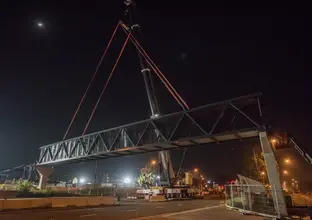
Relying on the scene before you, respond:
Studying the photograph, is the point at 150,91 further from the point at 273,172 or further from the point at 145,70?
the point at 273,172

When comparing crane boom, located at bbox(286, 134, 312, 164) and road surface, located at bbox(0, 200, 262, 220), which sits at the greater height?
crane boom, located at bbox(286, 134, 312, 164)

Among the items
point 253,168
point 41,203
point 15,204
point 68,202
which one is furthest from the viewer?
point 253,168

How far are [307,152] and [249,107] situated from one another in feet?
21.0

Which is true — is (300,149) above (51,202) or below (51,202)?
above

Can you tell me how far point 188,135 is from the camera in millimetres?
27016

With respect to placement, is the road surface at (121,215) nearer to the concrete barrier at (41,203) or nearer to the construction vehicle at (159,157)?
the concrete barrier at (41,203)

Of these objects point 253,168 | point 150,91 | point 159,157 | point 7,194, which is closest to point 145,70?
point 150,91

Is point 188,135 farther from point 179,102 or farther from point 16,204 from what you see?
point 16,204

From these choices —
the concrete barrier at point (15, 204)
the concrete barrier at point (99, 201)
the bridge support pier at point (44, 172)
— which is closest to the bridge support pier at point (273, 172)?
the concrete barrier at point (99, 201)

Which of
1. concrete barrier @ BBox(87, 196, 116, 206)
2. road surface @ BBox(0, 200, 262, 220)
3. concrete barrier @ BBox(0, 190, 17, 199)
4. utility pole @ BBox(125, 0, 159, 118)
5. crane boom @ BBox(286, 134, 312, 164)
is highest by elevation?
utility pole @ BBox(125, 0, 159, 118)

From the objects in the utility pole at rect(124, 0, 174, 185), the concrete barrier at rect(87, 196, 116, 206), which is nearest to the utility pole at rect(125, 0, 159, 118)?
the utility pole at rect(124, 0, 174, 185)

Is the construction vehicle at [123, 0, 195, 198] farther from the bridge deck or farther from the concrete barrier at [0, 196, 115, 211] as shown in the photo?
the concrete barrier at [0, 196, 115, 211]

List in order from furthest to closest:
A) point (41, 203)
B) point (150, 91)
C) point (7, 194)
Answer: point (150, 91), point (7, 194), point (41, 203)

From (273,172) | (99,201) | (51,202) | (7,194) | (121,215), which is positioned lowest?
(121,215)
